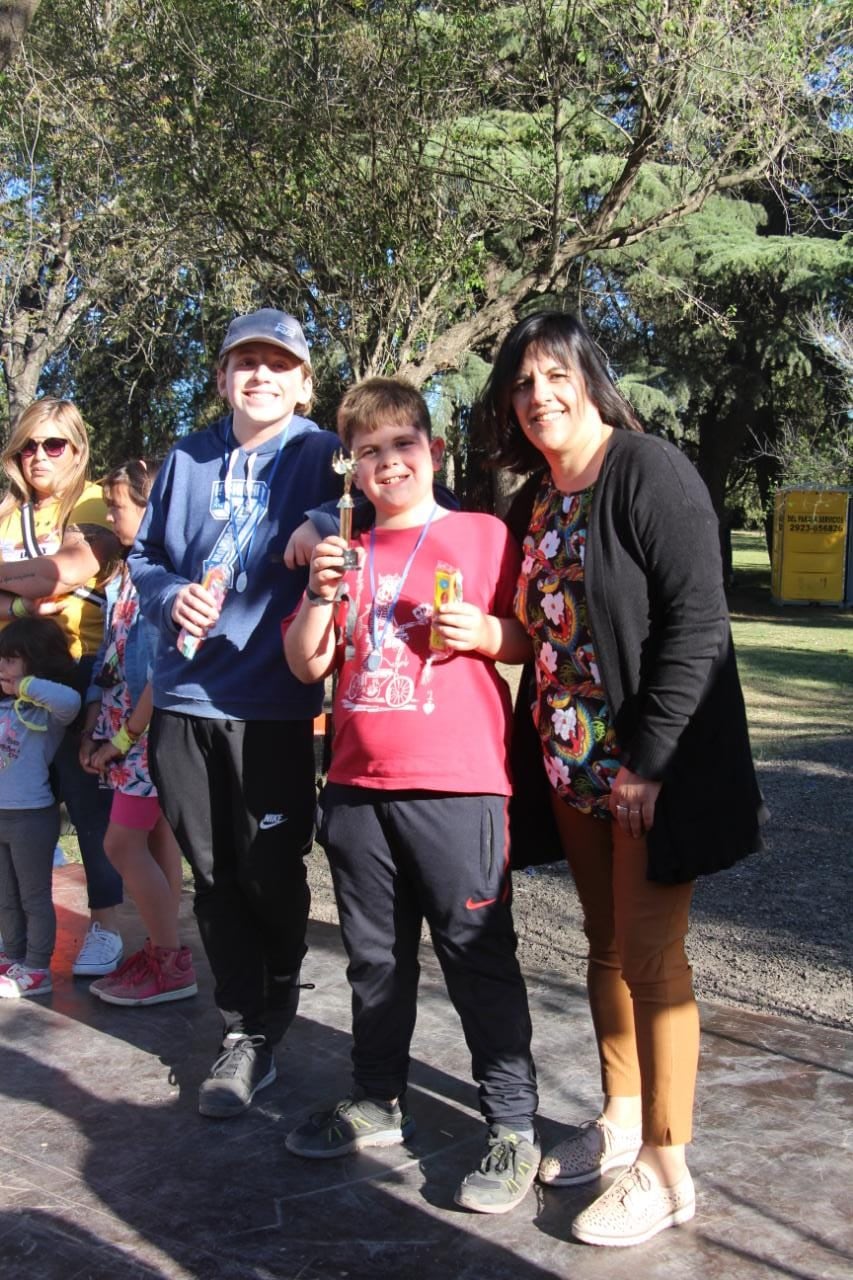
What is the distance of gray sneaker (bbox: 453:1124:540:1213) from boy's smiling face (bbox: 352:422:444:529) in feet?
4.53

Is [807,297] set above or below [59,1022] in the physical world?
above

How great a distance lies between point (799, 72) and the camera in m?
8.73

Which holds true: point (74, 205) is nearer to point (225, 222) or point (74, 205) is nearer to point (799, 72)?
point (225, 222)

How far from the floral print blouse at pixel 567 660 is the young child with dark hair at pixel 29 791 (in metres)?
1.90

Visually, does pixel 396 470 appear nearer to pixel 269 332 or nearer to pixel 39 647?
pixel 269 332

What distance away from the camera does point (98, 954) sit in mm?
4191

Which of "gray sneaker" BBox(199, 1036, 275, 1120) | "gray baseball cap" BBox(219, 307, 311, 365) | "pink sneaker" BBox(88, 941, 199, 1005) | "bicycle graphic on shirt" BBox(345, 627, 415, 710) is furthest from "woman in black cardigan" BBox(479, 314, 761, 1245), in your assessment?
"pink sneaker" BBox(88, 941, 199, 1005)

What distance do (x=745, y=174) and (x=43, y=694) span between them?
787cm

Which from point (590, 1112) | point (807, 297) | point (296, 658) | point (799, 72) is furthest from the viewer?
point (807, 297)

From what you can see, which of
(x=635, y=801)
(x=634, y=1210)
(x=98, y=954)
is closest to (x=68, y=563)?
(x=98, y=954)

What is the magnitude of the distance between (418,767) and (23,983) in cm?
197

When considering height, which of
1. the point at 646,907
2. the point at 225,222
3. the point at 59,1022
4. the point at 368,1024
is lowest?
the point at 59,1022

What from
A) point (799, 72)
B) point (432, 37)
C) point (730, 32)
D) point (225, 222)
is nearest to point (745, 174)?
point (799, 72)

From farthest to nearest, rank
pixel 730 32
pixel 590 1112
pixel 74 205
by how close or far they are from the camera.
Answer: pixel 74 205 < pixel 730 32 < pixel 590 1112
